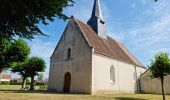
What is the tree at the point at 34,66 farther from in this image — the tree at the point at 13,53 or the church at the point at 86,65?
the church at the point at 86,65

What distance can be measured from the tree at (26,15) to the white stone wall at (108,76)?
13.6 m

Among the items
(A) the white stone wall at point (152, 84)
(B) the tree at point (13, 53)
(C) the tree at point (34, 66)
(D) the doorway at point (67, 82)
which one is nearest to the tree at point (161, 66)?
(D) the doorway at point (67, 82)

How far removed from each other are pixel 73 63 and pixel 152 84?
50.4 feet

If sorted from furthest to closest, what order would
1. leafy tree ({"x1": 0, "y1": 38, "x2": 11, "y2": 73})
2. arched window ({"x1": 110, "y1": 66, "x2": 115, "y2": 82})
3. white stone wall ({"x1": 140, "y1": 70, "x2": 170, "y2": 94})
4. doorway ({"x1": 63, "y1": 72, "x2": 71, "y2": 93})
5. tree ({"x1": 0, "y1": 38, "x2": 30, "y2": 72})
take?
white stone wall ({"x1": 140, "y1": 70, "x2": 170, "y2": 94})
arched window ({"x1": 110, "y1": 66, "x2": 115, "y2": 82})
tree ({"x1": 0, "y1": 38, "x2": 30, "y2": 72})
leafy tree ({"x1": 0, "y1": 38, "x2": 11, "y2": 73})
doorway ({"x1": 63, "y1": 72, "x2": 71, "y2": 93})

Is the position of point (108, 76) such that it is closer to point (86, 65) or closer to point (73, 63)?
point (86, 65)

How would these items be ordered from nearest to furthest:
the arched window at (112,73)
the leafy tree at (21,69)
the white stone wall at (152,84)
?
the arched window at (112,73), the white stone wall at (152,84), the leafy tree at (21,69)

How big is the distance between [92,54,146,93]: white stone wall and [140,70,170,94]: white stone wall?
6.49 ft

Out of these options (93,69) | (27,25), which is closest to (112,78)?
(93,69)

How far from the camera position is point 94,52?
2150cm

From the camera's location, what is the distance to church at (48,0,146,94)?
21.2m

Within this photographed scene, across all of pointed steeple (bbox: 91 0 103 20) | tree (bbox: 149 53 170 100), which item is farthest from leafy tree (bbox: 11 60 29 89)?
tree (bbox: 149 53 170 100)

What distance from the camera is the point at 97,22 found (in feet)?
90.6

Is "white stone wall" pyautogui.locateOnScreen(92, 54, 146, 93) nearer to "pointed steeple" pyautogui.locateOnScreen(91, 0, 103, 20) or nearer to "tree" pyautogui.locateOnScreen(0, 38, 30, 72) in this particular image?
"pointed steeple" pyautogui.locateOnScreen(91, 0, 103, 20)

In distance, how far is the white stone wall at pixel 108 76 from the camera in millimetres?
21188
